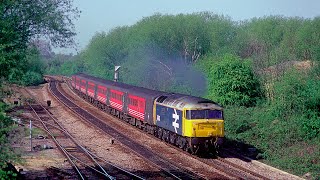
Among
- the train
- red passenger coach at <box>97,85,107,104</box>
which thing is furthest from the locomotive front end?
→ red passenger coach at <box>97,85,107,104</box>

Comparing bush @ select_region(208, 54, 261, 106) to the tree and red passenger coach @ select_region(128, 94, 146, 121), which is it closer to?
red passenger coach @ select_region(128, 94, 146, 121)

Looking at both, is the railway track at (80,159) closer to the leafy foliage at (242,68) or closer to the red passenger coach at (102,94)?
the leafy foliage at (242,68)

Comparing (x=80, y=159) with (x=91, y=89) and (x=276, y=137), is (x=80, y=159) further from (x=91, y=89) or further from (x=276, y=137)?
(x=91, y=89)

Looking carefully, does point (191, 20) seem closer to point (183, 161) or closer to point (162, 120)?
point (162, 120)

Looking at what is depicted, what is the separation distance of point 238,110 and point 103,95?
50.0 feet

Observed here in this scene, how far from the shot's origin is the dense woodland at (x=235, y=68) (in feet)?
72.1

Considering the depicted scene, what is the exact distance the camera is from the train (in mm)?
23766

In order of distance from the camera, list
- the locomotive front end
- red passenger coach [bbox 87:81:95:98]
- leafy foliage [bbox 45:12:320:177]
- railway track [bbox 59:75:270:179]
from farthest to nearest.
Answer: red passenger coach [bbox 87:81:95:98], leafy foliage [bbox 45:12:320:177], the locomotive front end, railway track [bbox 59:75:270:179]

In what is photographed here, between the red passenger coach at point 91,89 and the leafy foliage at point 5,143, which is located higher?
the leafy foliage at point 5,143

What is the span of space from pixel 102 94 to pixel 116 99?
5.86 metres

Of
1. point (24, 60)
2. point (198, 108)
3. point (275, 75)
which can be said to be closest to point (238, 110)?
point (275, 75)

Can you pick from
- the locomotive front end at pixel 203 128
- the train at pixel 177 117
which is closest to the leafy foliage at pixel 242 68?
the locomotive front end at pixel 203 128

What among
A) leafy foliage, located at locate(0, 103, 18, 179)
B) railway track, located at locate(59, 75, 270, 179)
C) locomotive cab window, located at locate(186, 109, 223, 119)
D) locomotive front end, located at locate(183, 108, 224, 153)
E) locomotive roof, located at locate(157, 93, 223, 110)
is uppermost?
leafy foliage, located at locate(0, 103, 18, 179)

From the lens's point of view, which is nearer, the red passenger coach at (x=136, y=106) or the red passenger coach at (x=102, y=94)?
the red passenger coach at (x=136, y=106)
